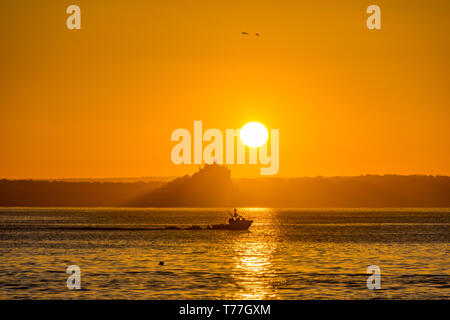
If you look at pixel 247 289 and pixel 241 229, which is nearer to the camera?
pixel 247 289

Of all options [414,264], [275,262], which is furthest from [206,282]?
[414,264]

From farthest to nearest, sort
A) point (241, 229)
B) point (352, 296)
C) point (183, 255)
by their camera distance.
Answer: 1. point (241, 229)
2. point (183, 255)
3. point (352, 296)

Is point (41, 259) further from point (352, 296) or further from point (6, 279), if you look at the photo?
point (352, 296)

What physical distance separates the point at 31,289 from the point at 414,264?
50810mm

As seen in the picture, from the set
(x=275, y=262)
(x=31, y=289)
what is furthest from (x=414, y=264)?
(x=31, y=289)

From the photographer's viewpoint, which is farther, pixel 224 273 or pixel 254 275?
pixel 224 273

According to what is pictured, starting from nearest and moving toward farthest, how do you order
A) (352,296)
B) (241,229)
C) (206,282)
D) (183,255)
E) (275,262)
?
(352,296) < (206,282) < (275,262) < (183,255) < (241,229)

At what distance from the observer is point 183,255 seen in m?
104

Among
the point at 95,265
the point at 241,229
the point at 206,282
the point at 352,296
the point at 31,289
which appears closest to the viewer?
the point at 352,296
